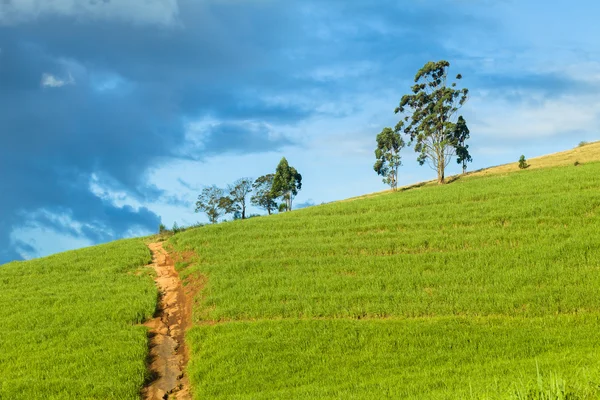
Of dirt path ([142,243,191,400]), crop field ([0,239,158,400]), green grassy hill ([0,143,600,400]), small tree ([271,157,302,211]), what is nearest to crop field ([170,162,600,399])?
green grassy hill ([0,143,600,400])

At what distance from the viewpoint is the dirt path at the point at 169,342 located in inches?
586

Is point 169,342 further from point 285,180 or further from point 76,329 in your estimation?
point 285,180

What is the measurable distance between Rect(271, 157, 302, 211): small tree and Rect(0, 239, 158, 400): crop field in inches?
2177

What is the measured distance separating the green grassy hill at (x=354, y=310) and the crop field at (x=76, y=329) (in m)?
0.08

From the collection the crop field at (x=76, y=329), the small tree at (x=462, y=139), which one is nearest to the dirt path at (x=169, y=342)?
the crop field at (x=76, y=329)

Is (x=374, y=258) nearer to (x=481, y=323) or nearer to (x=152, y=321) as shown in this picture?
(x=481, y=323)

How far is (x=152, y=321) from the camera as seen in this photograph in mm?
20328

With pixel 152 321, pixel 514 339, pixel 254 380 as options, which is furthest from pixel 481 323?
pixel 152 321

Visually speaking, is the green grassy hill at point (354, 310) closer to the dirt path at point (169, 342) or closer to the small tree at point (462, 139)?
the dirt path at point (169, 342)

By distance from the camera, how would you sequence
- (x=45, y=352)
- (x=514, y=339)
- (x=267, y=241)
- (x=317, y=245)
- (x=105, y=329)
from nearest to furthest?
(x=514, y=339), (x=45, y=352), (x=105, y=329), (x=317, y=245), (x=267, y=241)

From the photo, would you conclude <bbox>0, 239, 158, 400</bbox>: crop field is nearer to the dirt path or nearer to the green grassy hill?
the green grassy hill

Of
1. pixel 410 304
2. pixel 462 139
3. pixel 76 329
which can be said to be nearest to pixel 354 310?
pixel 410 304

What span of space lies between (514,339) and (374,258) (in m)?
9.72

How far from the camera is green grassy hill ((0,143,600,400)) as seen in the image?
13242 mm
